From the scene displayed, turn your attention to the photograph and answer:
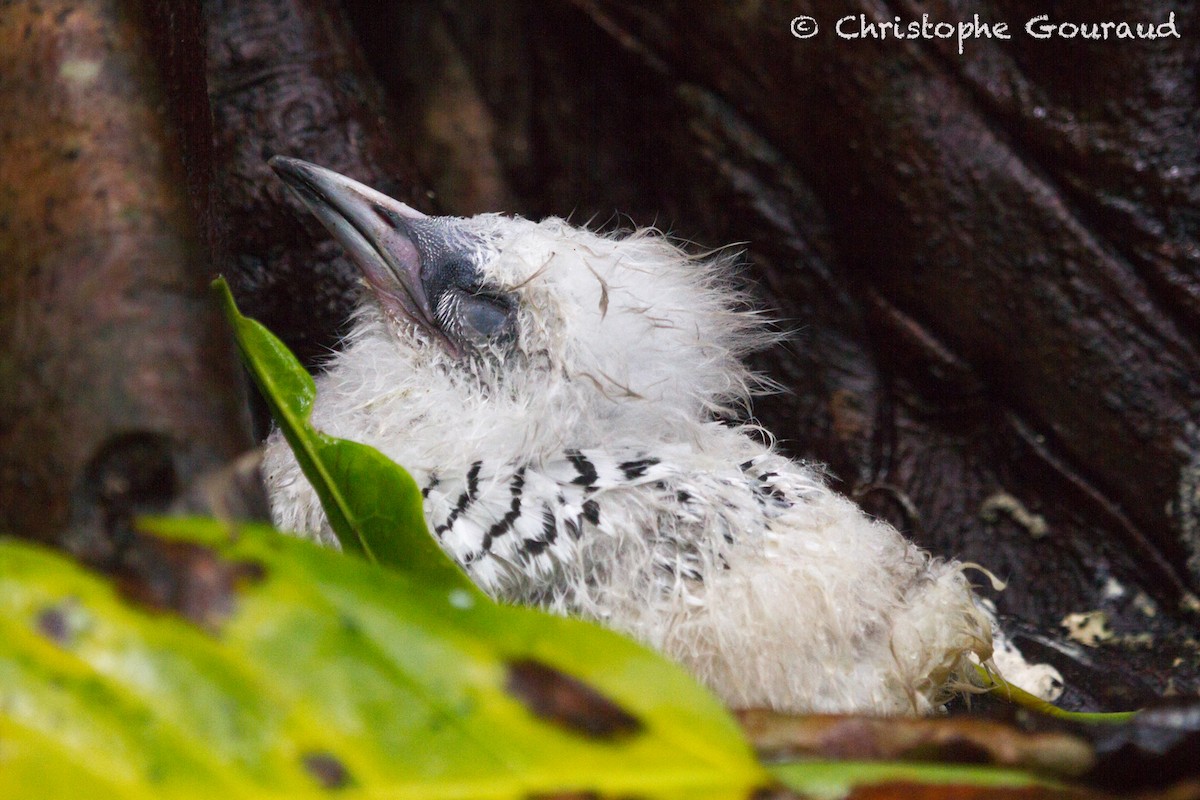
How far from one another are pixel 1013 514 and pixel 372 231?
1.77m

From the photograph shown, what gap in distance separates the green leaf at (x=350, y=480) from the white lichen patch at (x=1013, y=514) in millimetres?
1773

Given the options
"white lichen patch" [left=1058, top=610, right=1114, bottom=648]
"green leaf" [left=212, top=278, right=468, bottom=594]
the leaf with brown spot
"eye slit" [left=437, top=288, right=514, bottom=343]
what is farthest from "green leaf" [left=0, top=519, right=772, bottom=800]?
"white lichen patch" [left=1058, top=610, right=1114, bottom=648]

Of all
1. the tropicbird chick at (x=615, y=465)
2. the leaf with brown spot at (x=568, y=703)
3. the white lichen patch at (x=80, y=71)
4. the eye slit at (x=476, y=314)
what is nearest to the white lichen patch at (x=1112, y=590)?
the tropicbird chick at (x=615, y=465)

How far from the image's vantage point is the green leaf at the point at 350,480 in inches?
50.6

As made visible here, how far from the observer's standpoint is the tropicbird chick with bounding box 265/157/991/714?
150cm

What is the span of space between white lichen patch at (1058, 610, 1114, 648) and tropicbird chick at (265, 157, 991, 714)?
36.7 inches

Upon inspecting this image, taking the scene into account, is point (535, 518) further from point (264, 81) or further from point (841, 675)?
point (264, 81)

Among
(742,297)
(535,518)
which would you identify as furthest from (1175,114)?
(535,518)

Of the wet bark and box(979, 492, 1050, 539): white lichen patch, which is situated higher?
the wet bark

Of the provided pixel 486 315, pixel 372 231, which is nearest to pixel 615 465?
pixel 486 315

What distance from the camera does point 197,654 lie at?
0.86 m

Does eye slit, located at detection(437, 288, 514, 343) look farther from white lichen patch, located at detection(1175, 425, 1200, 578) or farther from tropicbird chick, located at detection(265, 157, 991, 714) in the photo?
white lichen patch, located at detection(1175, 425, 1200, 578)

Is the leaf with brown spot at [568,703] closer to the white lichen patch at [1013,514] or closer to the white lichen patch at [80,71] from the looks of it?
the white lichen patch at [80,71]

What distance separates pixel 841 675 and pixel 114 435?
1051 millimetres
